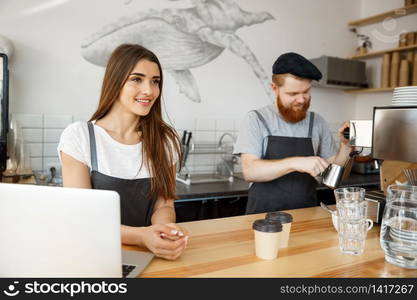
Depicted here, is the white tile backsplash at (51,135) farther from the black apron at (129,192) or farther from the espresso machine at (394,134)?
the espresso machine at (394,134)

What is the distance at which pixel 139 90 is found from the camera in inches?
62.7

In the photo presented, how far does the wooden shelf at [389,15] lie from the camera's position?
12.3ft

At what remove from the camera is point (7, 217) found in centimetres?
82

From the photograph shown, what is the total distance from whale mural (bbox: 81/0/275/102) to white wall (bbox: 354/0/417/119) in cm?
142

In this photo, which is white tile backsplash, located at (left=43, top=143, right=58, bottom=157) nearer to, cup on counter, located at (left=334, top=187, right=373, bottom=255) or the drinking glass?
cup on counter, located at (left=334, top=187, right=373, bottom=255)

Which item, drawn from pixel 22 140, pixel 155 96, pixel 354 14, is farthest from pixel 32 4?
pixel 354 14

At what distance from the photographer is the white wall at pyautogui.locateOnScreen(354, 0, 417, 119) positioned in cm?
391

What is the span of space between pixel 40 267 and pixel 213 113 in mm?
2715

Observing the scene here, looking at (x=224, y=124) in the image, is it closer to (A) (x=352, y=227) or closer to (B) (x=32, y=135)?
(B) (x=32, y=135)

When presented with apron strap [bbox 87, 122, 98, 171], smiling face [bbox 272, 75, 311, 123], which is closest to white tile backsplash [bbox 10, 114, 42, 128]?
apron strap [bbox 87, 122, 98, 171]

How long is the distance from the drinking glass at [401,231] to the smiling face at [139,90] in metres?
1.02

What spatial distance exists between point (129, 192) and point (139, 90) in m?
0.44

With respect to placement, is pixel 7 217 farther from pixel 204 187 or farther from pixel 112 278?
pixel 204 187

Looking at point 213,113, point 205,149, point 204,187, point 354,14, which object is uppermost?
point 354,14
